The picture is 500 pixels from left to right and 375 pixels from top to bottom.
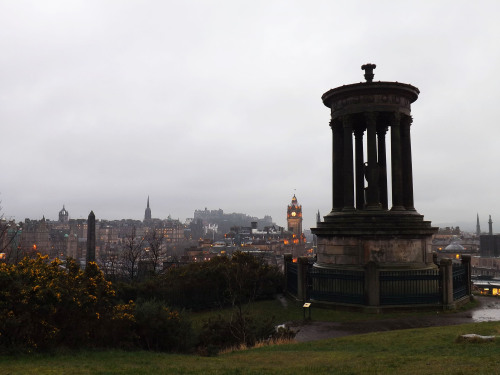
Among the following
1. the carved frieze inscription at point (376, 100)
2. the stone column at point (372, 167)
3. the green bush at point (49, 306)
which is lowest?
the green bush at point (49, 306)

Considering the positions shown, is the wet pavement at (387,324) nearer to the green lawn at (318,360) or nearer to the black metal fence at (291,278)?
the green lawn at (318,360)

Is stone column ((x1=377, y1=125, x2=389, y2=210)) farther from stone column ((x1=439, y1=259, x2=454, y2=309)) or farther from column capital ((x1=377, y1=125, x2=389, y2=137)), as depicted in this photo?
stone column ((x1=439, y1=259, x2=454, y2=309))

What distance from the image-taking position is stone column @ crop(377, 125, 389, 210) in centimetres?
2586

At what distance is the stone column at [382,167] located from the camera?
25.9 m

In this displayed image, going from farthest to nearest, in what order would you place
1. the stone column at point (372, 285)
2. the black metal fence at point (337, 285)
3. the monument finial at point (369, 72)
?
the monument finial at point (369, 72)
the black metal fence at point (337, 285)
the stone column at point (372, 285)

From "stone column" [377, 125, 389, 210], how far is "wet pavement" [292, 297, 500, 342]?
27.7 ft

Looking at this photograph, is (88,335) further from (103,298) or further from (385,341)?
(385,341)

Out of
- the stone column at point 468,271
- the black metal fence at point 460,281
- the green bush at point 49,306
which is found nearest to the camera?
the green bush at point 49,306

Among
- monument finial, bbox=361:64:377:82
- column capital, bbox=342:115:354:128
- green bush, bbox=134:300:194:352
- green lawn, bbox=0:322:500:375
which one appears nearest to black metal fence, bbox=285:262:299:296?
column capital, bbox=342:115:354:128

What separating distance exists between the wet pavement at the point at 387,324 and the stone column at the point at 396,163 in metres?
6.65

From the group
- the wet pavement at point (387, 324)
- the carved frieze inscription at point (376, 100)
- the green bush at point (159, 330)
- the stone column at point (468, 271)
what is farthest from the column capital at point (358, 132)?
the green bush at point (159, 330)

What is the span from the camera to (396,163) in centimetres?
2320

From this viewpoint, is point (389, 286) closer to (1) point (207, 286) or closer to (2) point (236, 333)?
(2) point (236, 333)

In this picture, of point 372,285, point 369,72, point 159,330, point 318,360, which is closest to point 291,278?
point 372,285
